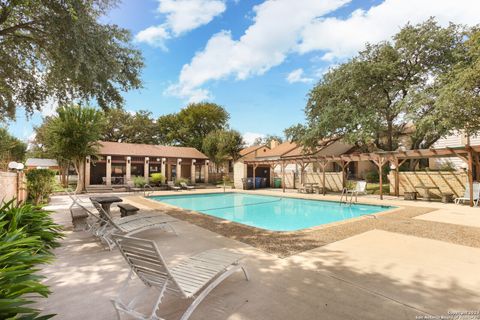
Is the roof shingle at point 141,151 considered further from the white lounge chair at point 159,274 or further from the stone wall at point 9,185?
the white lounge chair at point 159,274

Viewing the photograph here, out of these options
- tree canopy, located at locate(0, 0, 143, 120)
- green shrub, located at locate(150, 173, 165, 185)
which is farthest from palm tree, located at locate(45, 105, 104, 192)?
tree canopy, located at locate(0, 0, 143, 120)

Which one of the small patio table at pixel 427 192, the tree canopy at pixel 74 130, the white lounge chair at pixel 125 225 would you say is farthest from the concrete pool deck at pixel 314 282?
the tree canopy at pixel 74 130

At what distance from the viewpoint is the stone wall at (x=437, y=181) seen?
42.4 feet

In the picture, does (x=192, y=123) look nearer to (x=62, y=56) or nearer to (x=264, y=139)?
(x=264, y=139)

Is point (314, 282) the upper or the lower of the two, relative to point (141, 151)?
lower

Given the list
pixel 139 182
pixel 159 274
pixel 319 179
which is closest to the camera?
pixel 159 274

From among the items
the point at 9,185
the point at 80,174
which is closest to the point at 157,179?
the point at 80,174

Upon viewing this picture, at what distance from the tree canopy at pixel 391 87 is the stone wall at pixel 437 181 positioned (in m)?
3.06

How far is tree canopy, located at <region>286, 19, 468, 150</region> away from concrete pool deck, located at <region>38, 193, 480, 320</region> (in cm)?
1406

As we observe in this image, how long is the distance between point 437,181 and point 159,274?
1646cm

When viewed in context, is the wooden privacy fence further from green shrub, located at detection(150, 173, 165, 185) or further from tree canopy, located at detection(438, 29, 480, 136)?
green shrub, located at detection(150, 173, 165, 185)

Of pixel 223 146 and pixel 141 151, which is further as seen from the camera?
pixel 223 146

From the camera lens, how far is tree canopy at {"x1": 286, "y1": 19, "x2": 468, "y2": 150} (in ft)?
53.5

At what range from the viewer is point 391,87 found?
18.4m
